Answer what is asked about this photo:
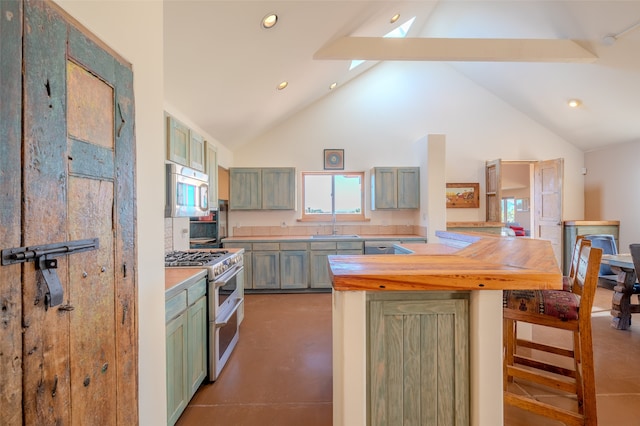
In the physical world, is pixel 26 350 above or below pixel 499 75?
below

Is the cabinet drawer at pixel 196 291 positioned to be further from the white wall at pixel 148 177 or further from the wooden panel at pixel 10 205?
the wooden panel at pixel 10 205

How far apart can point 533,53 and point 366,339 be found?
3.89 m

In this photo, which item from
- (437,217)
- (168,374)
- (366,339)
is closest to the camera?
(366,339)

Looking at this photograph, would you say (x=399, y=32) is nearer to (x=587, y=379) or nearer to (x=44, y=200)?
(x=587, y=379)

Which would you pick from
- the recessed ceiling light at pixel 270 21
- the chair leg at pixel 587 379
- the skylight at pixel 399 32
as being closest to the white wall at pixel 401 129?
the skylight at pixel 399 32

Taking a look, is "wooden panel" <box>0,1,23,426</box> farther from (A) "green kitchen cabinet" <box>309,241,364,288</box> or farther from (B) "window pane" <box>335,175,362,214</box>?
(B) "window pane" <box>335,175,362,214</box>

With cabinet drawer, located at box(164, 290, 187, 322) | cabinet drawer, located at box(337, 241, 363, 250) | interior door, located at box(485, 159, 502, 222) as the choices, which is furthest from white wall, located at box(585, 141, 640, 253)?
cabinet drawer, located at box(164, 290, 187, 322)

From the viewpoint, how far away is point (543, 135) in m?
5.23

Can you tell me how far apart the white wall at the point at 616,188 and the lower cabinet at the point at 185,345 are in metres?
6.37

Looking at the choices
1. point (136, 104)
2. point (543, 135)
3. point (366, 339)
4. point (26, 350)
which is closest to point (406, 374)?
point (366, 339)

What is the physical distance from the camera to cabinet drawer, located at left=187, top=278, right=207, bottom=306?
1.83 meters

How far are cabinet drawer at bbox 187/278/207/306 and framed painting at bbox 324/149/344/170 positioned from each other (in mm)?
3392

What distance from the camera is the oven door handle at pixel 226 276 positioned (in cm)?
214

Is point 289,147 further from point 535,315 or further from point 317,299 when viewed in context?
point 535,315
